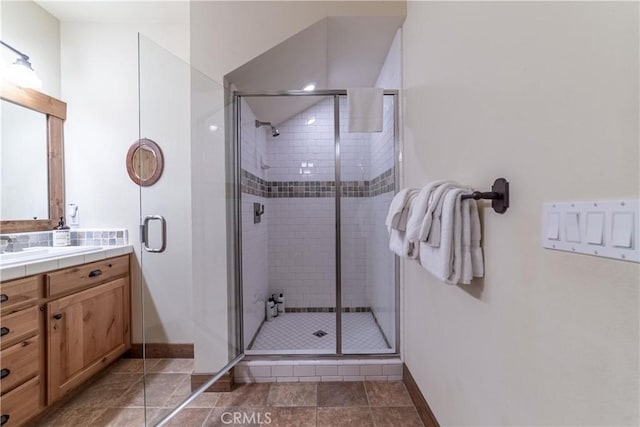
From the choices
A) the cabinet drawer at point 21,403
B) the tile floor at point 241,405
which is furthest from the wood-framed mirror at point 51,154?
the tile floor at point 241,405

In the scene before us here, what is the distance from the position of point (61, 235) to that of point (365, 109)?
2452 mm

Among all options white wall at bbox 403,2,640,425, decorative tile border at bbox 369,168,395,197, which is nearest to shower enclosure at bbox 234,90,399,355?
decorative tile border at bbox 369,168,395,197

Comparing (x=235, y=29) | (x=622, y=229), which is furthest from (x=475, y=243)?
(x=235, y=29)

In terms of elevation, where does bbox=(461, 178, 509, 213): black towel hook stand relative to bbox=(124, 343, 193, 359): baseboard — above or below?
above

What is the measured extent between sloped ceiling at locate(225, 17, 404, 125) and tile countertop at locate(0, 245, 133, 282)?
4.88 ft

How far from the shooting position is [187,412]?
4.98 feet

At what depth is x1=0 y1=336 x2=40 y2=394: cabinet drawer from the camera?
1196 millimetres

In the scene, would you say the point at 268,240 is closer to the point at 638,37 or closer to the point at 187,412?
the point at 187,412

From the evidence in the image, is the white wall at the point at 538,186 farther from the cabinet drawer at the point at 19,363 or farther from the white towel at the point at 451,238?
the cabinet drawer at the point at 19,363

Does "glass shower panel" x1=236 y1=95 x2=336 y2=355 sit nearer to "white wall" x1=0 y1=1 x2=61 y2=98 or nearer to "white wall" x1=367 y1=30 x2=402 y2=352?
"white wall" x1=367 y1=30 x2=402 y2=352

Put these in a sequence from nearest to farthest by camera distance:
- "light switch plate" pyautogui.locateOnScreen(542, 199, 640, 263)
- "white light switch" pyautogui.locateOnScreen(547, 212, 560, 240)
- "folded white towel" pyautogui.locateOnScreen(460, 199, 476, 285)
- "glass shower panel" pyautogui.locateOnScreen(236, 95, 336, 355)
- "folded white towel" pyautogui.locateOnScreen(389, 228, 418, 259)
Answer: "light switch plate" pyautogui.locateOnScreen(542, 199, 640, 263) < "white light switch" pyautogui.locateOnScreen(547, 212, 560, 240) < "folded white towel" pyautogui.locateOnScreen(460, 199, 476, 285) < "folded white towel" pyautogui.locateOnScreen(389, 228, 418, 259) < "glass shower panel" pyautogui.locateOnScreen(236, 95, 336, 355)

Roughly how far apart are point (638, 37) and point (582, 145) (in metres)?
0.19

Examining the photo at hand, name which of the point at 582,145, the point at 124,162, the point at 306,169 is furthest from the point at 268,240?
the point at 582,145

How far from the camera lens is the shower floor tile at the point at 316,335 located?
1950mm
